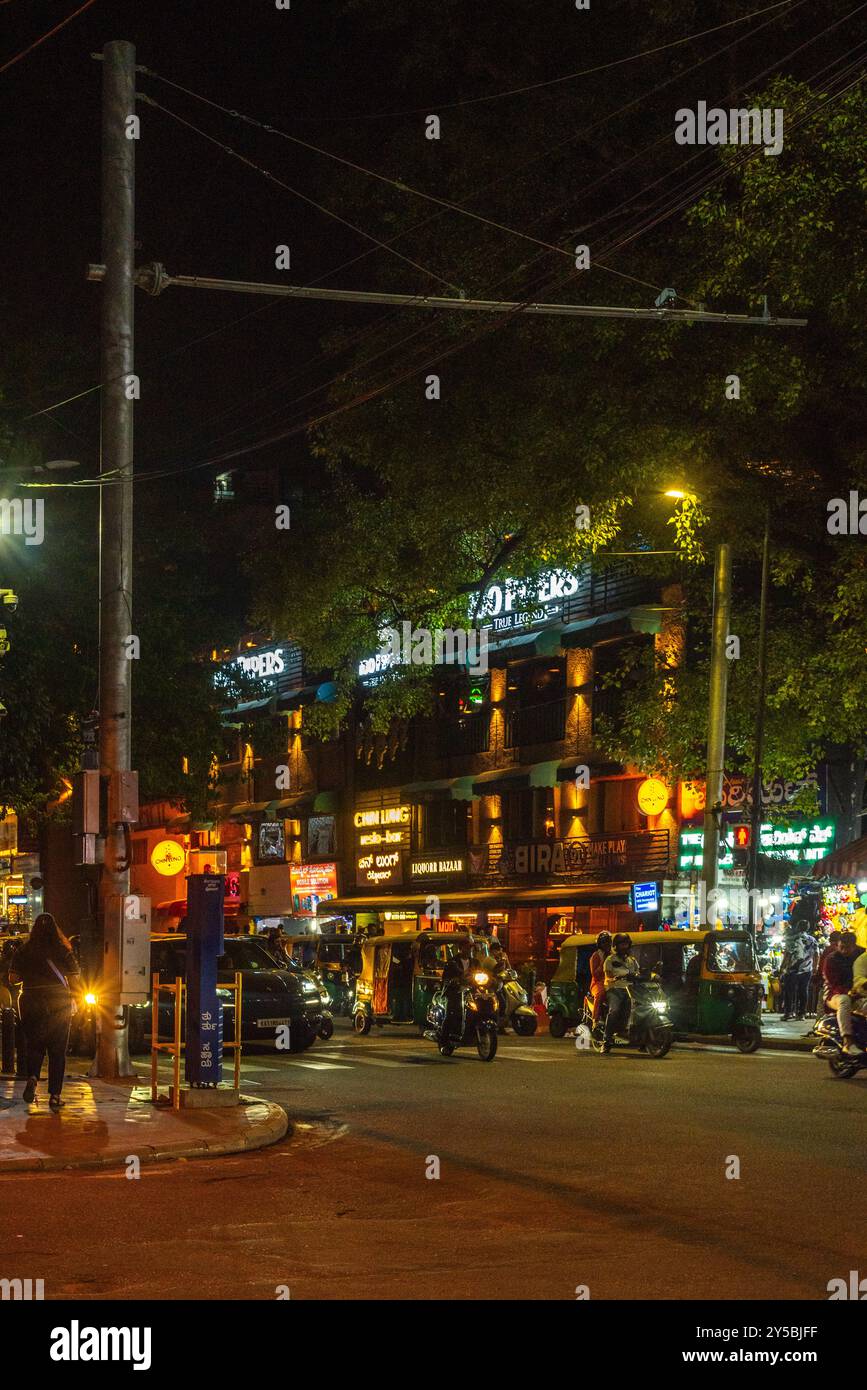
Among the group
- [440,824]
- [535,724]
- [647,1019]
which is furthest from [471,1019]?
[440,824]

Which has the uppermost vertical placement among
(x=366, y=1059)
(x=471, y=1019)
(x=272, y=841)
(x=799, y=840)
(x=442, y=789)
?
(x=442, y=789)

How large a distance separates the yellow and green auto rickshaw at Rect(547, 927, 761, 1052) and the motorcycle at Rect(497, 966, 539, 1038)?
228 cm

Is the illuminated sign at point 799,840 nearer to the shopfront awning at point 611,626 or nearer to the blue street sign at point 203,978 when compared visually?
the shopfront awning at point 611,626

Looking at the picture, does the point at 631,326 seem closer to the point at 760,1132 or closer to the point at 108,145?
the point at 108,145

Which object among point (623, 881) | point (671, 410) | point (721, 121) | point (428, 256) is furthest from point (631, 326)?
point (623, 881)

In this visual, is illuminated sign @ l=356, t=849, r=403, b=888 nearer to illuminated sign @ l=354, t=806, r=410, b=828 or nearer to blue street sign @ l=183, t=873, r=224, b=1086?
illuminated sign @ l=354, t=806, r=410, b=828

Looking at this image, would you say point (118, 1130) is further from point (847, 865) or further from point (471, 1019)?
point (847, 865)

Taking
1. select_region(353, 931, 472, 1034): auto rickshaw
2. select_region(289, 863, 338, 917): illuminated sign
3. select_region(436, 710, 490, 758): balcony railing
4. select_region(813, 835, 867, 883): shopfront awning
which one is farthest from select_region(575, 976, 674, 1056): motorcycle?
select_region(289, 863, 338, 917): illuminated sign

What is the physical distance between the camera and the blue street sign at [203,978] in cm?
1616

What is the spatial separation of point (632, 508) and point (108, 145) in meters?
10.5

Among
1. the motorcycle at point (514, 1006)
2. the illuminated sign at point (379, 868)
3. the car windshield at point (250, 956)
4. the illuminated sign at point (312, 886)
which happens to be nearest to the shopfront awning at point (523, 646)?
the illuminated sign at point (379, 868)

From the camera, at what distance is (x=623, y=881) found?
4303 cm

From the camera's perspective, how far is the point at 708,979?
2702 cm

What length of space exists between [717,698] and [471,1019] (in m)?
9.56
